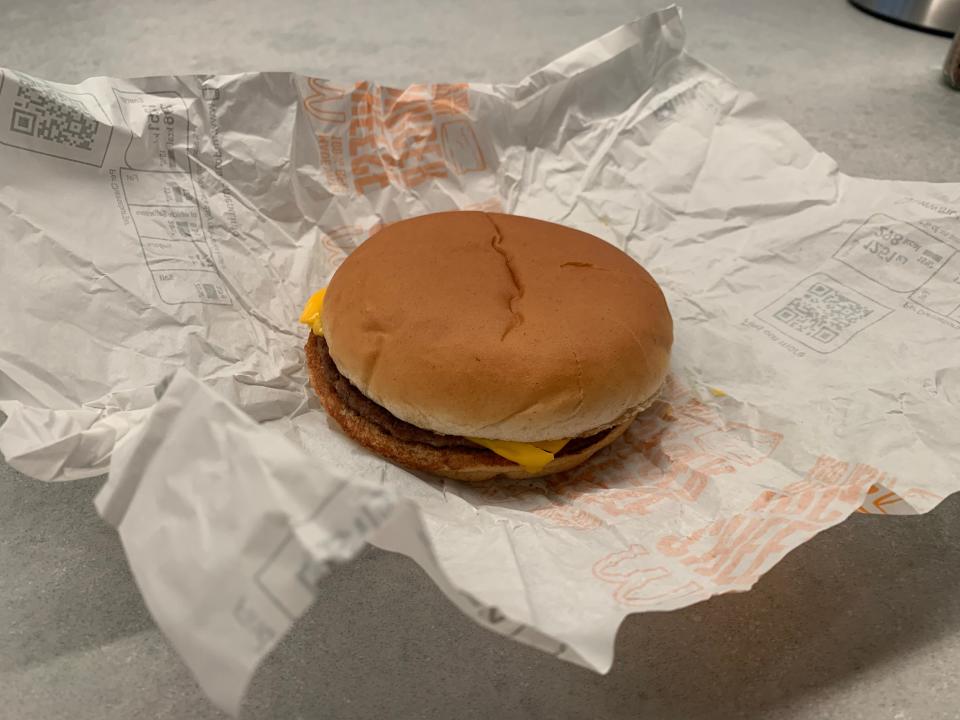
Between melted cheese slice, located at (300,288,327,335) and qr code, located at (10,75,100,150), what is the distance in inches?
15.2

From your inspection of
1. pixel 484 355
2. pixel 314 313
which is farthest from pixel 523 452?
pixel 314 313

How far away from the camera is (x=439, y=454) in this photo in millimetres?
1067

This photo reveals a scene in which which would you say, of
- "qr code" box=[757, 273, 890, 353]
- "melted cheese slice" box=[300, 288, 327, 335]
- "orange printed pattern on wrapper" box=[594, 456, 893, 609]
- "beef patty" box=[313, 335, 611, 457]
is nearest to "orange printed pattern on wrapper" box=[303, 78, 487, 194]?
"melted cheese slice" box=[300, 288, 327, 335]

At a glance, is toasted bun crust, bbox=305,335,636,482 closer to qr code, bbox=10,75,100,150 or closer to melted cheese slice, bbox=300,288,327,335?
melted cheese slice, bbox=300,288,327,335

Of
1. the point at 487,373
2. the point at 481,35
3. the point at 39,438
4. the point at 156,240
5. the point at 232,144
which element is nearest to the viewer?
the point at 39,438

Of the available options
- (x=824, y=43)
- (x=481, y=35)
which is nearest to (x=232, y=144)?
(x=481, y=35)

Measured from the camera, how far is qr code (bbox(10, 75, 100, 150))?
117 centimetres

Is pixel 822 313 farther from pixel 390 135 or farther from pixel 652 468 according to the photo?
pixel 390 135

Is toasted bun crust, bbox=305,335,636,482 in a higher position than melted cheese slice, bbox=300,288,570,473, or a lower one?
lower

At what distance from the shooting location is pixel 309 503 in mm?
664

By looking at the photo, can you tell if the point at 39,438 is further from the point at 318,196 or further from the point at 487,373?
the point at 318,196

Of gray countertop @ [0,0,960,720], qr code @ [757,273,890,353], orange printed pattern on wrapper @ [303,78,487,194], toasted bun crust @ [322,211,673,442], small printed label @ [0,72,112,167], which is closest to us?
gray countertop @ [0,0,960,720]

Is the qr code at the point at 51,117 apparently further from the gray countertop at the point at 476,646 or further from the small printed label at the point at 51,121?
the gray countertop at the point at 476,646

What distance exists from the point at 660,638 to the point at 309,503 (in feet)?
1.50
